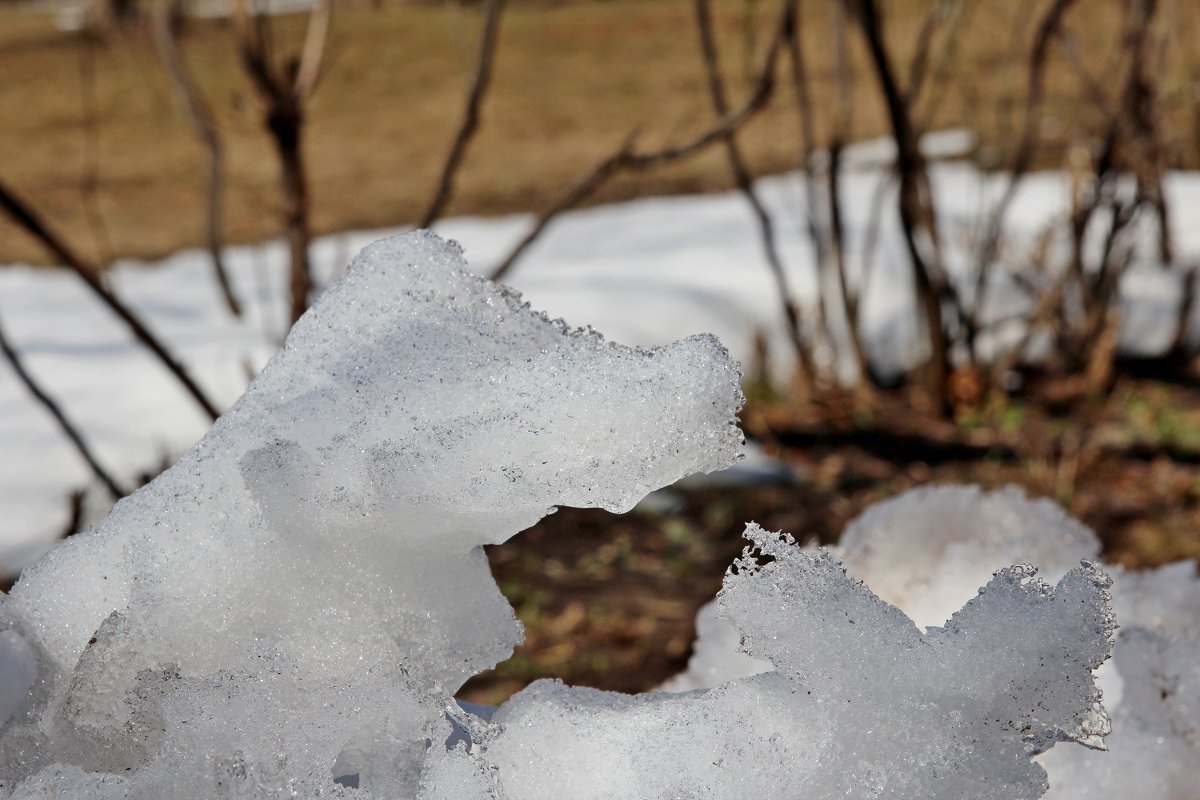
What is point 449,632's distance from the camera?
1.44 ft

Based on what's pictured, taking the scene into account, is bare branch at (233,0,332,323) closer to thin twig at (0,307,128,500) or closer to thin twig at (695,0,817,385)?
thin twig at (0,307,128,500)

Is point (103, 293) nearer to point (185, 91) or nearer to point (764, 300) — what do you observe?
point (185, 91)

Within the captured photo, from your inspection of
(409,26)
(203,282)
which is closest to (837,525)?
(203,282)

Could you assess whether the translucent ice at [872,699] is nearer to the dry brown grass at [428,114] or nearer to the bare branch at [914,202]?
the bare branch at [914,202]

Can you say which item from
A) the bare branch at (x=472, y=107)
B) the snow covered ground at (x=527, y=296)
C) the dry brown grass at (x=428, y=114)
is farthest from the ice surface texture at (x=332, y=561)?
the dry brown grass at (x=428, y=114)

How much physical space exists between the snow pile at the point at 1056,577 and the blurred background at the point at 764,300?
107cm

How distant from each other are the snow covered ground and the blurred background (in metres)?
0.01

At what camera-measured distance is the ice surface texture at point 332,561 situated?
0.39 m

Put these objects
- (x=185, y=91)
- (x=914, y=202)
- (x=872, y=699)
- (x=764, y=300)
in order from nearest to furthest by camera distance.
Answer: (x=872, y=699), (x=185, y=91), (x=914, y=202), (x=764, y=300)

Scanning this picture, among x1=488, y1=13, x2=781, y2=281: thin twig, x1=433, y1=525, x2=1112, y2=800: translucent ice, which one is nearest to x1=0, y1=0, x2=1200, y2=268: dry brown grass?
x1=488, y1=13, x2=781, y2=281: thin twig

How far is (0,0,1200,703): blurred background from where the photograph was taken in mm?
2209

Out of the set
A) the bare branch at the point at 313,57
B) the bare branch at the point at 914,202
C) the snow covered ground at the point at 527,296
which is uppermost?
the bare branch at the point at 313,57

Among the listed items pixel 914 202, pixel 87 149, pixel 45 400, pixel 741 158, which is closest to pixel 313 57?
pixel 45 400

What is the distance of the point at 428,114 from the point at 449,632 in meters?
8.26
